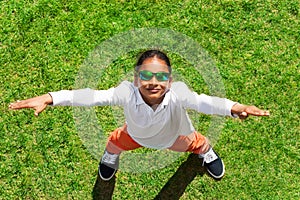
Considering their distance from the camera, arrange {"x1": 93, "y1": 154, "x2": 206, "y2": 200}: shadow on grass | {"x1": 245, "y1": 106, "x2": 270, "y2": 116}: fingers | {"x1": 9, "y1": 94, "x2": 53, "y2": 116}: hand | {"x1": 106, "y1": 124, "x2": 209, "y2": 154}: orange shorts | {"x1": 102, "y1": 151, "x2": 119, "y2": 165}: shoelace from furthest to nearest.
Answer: {"x1": 93, "y1": 154, "x2": 206, "y2": 200}: shadow on grass, {"x1": 102, "y1": 151, "x2": 119, "y2": 165}: shoelace, {"x1": 106, "y1": 124, "x2": 209, "y2": 154}: orange shorts, {"x1": 9, "y1": 94, "x2": 53, "y2": 116}: hand, {"x1": 245, "y1": 106, "x2": 270, "y2": 116}: fingers

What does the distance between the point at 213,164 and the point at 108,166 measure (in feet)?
2.93

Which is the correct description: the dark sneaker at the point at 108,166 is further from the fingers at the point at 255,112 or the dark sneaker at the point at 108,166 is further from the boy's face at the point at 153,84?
the fingers at the point at 255,112

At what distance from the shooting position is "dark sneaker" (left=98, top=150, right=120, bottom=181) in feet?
14.8

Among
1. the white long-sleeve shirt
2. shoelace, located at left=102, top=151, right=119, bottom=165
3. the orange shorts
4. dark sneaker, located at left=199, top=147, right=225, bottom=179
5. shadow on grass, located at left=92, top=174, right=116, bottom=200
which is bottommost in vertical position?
shadow on grass, located at left=92, top=174, right=116, bottom=200

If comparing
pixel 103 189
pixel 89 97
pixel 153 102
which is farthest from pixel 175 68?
pixel 89 97

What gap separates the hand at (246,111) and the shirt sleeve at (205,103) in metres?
0.04

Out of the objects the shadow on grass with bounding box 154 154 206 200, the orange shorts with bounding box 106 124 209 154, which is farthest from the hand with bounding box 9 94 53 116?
the shadow on grass with bounding box 154 154 206 200

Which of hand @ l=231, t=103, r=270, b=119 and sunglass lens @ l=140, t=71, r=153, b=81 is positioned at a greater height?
sunglass lens @ l=140, t=71, r=153, b=81

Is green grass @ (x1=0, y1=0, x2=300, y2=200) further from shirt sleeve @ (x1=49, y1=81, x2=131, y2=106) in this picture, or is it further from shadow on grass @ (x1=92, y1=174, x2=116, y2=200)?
shirt sleeve @ (x1=49, y1=81, x2=131, y2=106)

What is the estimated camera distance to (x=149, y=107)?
11.4ft

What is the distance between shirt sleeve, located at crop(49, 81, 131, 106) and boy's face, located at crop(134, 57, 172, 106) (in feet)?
0.48

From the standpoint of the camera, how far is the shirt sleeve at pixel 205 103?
3354mm

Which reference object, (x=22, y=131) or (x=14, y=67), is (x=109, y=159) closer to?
(x=22, y=131)

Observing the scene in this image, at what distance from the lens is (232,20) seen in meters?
5.05
